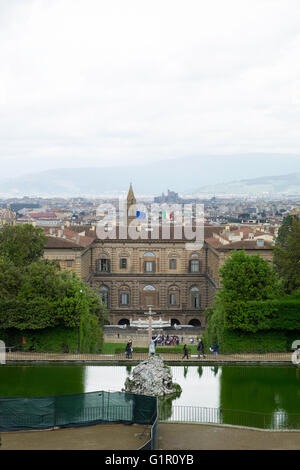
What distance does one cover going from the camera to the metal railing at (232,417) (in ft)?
92.6

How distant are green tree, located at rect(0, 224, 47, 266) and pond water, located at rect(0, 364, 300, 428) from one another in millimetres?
17631

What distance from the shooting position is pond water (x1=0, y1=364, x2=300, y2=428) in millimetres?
33250

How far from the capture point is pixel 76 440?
24.5 meters

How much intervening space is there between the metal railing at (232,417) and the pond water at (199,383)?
47 cm

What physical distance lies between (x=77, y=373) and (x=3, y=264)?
41.0ft

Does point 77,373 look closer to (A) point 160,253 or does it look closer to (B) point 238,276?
(B) point 238,276

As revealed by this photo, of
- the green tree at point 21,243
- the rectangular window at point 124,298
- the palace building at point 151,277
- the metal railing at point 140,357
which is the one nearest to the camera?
the metal railing at point 140,357

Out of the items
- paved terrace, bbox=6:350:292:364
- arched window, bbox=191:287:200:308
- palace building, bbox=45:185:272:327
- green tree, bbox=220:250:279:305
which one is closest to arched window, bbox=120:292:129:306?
palace building, bbox=45:185:272:327

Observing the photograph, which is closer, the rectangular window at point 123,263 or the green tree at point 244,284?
the green tree at point 244,284

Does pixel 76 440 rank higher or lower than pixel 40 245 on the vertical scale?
lower

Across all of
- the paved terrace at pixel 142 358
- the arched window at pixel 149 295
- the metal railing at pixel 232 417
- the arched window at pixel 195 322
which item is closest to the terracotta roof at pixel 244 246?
the arched window at pixel 195 322

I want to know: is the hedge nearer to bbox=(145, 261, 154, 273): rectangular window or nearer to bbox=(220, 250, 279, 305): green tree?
bbox=(220, 250, 279, 305): green tree

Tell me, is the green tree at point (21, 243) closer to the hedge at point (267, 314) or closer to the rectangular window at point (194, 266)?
the hedge at point (267, 314)
